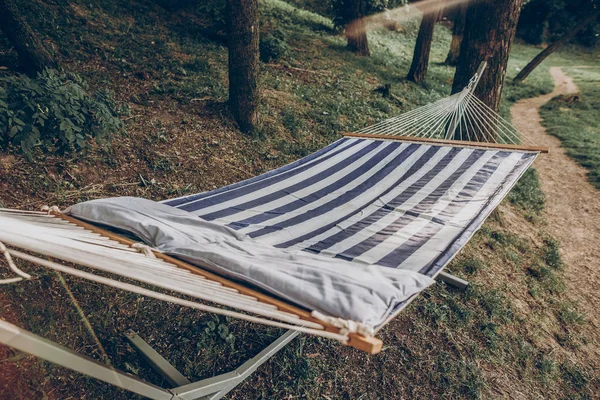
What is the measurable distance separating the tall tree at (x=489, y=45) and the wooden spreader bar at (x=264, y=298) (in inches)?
123

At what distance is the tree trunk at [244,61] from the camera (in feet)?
11.8

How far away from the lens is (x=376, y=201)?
7.82ft

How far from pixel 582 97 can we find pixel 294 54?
22.9 ft

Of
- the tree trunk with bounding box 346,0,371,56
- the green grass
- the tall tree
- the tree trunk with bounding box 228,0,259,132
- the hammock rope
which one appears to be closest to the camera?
the hammock rope

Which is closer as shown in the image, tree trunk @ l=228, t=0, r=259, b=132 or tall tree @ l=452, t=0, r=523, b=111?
tall tree @ l=452, t=0, r=523, b=111

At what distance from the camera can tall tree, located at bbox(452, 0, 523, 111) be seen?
3252mm

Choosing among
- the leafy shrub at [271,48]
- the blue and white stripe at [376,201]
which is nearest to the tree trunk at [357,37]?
the leafy shrub at [271,48]

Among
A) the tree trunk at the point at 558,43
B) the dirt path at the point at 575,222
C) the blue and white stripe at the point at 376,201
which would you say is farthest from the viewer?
the tree trunk at the point at 558,43

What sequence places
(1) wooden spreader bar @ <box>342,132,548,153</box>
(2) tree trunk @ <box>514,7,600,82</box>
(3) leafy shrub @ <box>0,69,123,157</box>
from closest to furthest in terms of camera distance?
(3) leafy shrub @ <box>0,69,123,157</box>
(1) wooden spreader bar @ <box>342,132,548,153</box>
(2) tree trunk @ <box>514,7,600,82</box>

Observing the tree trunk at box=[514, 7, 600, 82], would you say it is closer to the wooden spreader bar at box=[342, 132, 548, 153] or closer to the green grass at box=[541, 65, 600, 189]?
the green grass at box=[541, 65, 600, 189]

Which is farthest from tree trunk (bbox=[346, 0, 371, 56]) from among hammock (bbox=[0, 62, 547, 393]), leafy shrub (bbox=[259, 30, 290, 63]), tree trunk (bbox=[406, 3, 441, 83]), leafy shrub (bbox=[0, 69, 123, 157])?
leafy shrub (bbox=[0, 69, 123, 157])

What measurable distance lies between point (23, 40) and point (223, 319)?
2.87 metres

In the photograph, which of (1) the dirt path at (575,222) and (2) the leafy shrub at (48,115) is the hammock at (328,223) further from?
(1) the dirt path at (575,222)

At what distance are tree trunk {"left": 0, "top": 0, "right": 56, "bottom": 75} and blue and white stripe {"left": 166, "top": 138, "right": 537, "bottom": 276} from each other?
2.24 metres
